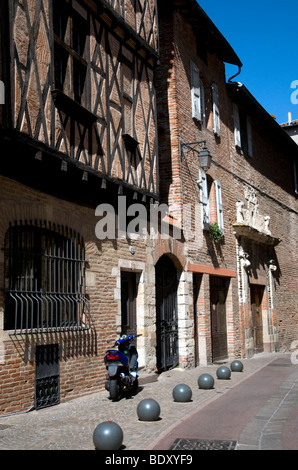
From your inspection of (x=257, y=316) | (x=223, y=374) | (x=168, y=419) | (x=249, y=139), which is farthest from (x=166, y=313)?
(x=249, y=139)

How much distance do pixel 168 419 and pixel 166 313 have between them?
18.2ft

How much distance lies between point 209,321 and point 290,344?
27.3 ft

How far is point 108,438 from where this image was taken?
4.98 metres

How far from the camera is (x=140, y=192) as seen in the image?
1059 centimetres

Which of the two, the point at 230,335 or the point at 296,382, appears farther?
the point at 230,335

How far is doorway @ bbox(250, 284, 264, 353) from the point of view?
1797cm

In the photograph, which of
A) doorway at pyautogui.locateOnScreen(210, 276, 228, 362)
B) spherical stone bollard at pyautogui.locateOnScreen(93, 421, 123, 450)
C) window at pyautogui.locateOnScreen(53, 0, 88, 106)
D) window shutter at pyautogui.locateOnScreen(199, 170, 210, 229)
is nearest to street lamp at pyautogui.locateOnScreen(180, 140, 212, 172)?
window shutter at pyautogui.locateOnScreen(199, 170, 210, 229)

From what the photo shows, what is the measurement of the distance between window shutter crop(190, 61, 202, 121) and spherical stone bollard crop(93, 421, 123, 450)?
10.6m

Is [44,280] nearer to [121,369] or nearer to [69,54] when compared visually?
[121,369]

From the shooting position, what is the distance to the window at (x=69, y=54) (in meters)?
8.67

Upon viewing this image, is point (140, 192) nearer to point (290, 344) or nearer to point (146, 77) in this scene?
point (146, 77)

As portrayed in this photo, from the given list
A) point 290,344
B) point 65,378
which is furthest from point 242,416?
point 290,344

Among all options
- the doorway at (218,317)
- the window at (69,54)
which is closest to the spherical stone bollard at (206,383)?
the doorway at (218,317)

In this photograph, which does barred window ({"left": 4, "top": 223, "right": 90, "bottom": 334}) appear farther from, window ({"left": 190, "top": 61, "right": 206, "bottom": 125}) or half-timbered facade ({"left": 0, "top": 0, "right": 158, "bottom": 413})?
window ({"left": 190, "top": 61, "right": 206, "bottom": 125})
